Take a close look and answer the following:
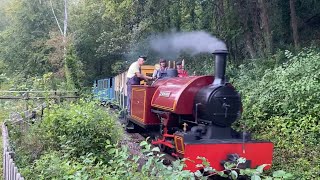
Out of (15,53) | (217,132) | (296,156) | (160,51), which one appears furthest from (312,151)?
(15,53)

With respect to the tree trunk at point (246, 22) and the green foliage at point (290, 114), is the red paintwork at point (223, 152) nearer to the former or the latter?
the green foliage at point (290, 114)

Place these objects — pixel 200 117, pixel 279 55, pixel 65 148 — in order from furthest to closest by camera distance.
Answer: pixel 279 55, pixel 200 117, pixel 65 148

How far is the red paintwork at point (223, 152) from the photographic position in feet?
20.7

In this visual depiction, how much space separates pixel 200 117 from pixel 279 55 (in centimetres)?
662

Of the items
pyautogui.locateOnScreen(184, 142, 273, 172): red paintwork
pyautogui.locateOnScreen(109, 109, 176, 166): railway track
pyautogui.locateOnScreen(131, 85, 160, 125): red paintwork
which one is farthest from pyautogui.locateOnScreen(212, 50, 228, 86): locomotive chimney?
pyautogui.locateOnScreen(131, 85, 160, 125): red paintwork

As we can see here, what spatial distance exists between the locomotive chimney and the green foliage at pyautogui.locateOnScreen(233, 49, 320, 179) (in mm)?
1958

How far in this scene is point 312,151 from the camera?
305 inches

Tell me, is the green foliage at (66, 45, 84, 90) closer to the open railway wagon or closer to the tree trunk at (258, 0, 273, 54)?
the open railway wagon

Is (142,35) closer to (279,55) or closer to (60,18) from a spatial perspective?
(279,55)

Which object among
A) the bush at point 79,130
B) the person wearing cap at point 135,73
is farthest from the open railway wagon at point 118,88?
the bush at point 79,130

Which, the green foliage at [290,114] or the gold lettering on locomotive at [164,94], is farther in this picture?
the gold lettering on locomotive at [164,94]

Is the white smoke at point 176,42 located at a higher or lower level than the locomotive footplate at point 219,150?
higher

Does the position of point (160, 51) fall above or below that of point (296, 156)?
above

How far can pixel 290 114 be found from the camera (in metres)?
9.11
